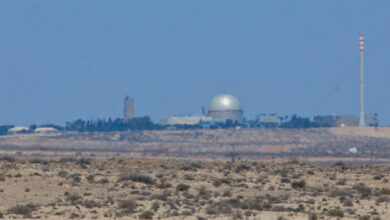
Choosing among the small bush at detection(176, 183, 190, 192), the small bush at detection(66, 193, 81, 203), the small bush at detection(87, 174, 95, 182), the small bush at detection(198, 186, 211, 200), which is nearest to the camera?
the small bush at detection(66, 193, 81, 203)

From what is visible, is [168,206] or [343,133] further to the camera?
[343,133]

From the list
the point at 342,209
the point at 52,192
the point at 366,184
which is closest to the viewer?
the point at 342,209

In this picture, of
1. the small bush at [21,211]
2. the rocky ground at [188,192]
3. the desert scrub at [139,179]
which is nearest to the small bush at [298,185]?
the rocky ground at [188,192]

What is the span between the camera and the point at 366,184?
52094 millimetres

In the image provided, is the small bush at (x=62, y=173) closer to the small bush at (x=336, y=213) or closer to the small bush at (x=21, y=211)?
the small bush at (x=21, y=211)

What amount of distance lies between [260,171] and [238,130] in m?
120

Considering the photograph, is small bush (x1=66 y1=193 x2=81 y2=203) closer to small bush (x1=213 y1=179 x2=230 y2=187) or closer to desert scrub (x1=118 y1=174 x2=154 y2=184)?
desert scrub (x1=118 y1=174 x2=154 y2=184)

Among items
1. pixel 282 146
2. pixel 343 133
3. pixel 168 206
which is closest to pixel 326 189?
pixel 168 206

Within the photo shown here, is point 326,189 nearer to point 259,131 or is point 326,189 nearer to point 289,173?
point 289,173

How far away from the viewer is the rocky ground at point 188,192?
115 feet

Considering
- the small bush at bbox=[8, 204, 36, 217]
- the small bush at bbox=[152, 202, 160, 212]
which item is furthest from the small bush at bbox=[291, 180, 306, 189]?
the small bush at bbox=[8, 204, 36, 217]

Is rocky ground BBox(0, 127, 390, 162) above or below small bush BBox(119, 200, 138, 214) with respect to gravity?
above

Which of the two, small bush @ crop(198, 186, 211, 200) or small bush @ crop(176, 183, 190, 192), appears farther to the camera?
small bush @ crop(176, 183, 190, 192)

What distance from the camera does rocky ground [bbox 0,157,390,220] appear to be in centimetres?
3512
